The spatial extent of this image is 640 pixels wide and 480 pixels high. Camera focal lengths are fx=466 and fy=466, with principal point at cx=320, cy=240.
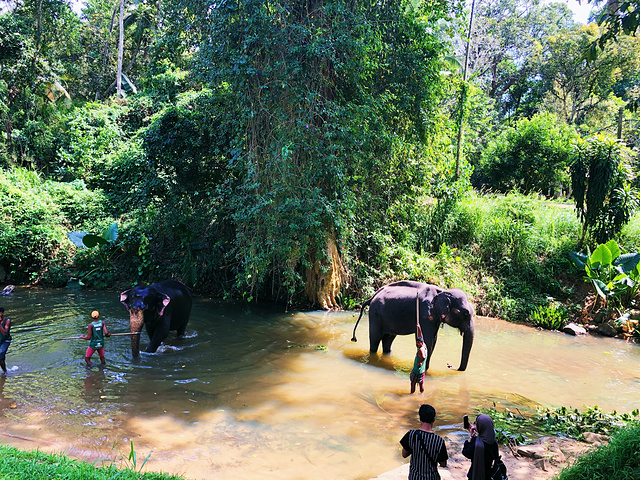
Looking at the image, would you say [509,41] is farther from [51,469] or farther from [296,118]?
[51,469]

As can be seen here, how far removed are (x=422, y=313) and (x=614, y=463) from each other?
15.3 ft

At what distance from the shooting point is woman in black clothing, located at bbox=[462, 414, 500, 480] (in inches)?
150

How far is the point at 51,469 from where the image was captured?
169 inches

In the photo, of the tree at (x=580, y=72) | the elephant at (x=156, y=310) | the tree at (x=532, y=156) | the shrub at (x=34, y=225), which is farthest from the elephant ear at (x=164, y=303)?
the tree at (x=580, y=72)

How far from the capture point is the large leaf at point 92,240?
1428cm

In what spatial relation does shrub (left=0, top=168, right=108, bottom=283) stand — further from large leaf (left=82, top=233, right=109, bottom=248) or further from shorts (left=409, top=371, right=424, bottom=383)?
shorts (left=409, top=371, right=424, bottom=383)

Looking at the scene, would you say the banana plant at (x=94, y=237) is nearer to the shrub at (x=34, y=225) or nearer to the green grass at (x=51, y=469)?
the shrub at (x=34, y=225)

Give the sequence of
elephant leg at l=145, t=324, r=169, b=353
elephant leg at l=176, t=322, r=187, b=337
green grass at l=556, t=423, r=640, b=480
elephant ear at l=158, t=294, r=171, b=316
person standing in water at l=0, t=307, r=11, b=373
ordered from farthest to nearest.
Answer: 1. elephant leg at l=176, t=322, r=187, b=337
2. elephant leg at l=145, t=324, r=169, b=353
3. elephant ear at l=158, t=294, r=171, b=316
4. person standing in water at l=0, t=307, r=11, b=373
5. green grass at l=556, t=423, r=640, b=480

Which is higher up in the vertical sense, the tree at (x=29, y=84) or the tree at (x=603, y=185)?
the tree at (x=29, y=84)

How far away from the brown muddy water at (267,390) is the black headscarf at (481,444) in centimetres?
167

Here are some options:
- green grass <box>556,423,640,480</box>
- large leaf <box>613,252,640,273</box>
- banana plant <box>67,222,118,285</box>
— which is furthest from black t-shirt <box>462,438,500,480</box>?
A: banana plant <box>67,222,118,285</box>

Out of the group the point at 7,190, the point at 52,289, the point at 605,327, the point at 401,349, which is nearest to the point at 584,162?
the point at 605,327

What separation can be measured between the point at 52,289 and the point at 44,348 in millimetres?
6488

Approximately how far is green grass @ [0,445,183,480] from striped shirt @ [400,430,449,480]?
7.46ft
